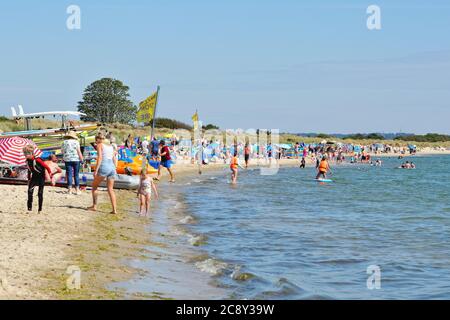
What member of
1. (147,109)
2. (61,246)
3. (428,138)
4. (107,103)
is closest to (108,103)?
(107,103)

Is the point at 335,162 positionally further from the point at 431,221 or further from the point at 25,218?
the point at 25,218

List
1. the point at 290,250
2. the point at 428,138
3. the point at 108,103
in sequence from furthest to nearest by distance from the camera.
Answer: the point at 428,138 < the point at 108,103 < the point at 290,250

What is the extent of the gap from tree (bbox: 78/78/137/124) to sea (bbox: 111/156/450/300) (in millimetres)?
53858

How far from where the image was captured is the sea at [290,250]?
9.65 meters

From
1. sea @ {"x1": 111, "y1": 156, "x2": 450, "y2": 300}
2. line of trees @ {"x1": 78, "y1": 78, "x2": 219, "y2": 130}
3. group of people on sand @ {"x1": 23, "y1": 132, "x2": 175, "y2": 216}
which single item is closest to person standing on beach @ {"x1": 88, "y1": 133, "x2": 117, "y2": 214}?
group of people on sand @ {"x1": 23, "y1": 132, "x2": 175, "y2": 216}

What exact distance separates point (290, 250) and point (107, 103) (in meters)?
67.2

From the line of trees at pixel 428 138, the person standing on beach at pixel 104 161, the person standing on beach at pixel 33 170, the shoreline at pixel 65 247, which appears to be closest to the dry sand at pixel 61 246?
the shoreline at pixel 65 247

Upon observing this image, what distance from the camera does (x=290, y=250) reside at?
13227 mm

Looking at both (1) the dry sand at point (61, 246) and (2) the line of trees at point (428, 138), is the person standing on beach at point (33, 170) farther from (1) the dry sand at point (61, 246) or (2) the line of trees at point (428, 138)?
(2) the line of trees at point (428, 138)

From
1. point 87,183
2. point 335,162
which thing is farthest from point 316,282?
point 335,162

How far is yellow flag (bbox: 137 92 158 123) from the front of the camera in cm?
2028

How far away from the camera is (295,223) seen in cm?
1789

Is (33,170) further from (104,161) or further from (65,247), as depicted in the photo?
(65,247)

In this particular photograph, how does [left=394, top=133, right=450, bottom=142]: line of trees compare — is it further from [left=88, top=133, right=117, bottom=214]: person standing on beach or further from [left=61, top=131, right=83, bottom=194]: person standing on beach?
[left=88, top=133, right=117, bottom=214]: person standing on beach
